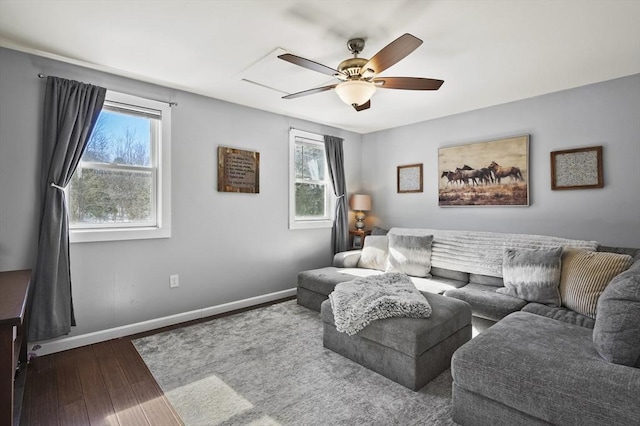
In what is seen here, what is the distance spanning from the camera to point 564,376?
56.9 inches

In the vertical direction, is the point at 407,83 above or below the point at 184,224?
above

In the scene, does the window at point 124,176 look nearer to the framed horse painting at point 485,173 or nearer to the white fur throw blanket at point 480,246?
the white fur throw blanket at point 480,246

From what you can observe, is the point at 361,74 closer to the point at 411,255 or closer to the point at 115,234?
the point at 411,255

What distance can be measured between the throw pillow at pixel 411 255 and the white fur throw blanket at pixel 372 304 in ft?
3.23

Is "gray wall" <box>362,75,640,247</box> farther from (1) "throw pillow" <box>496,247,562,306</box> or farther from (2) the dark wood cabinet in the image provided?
(2) the dark wood cabinet

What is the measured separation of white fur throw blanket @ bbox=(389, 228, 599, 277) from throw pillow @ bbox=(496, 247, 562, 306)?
0.91 ft

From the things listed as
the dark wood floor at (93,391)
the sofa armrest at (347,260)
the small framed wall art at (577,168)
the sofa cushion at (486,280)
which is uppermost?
the small framed wall art at (577,168)

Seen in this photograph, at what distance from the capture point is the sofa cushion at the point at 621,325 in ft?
4.79

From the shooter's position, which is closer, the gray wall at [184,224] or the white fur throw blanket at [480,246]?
the gray wall at [184,224]

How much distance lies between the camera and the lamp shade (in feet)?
16.2

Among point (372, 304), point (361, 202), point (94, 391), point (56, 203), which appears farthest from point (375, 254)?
point (56, 203)

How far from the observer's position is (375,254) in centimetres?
405

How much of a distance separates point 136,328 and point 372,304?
2.28 m

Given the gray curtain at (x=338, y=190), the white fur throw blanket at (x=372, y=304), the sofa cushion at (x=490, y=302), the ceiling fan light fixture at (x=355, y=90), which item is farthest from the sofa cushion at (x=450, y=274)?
the ceiling fan light fixture at (x=355, y=90)
